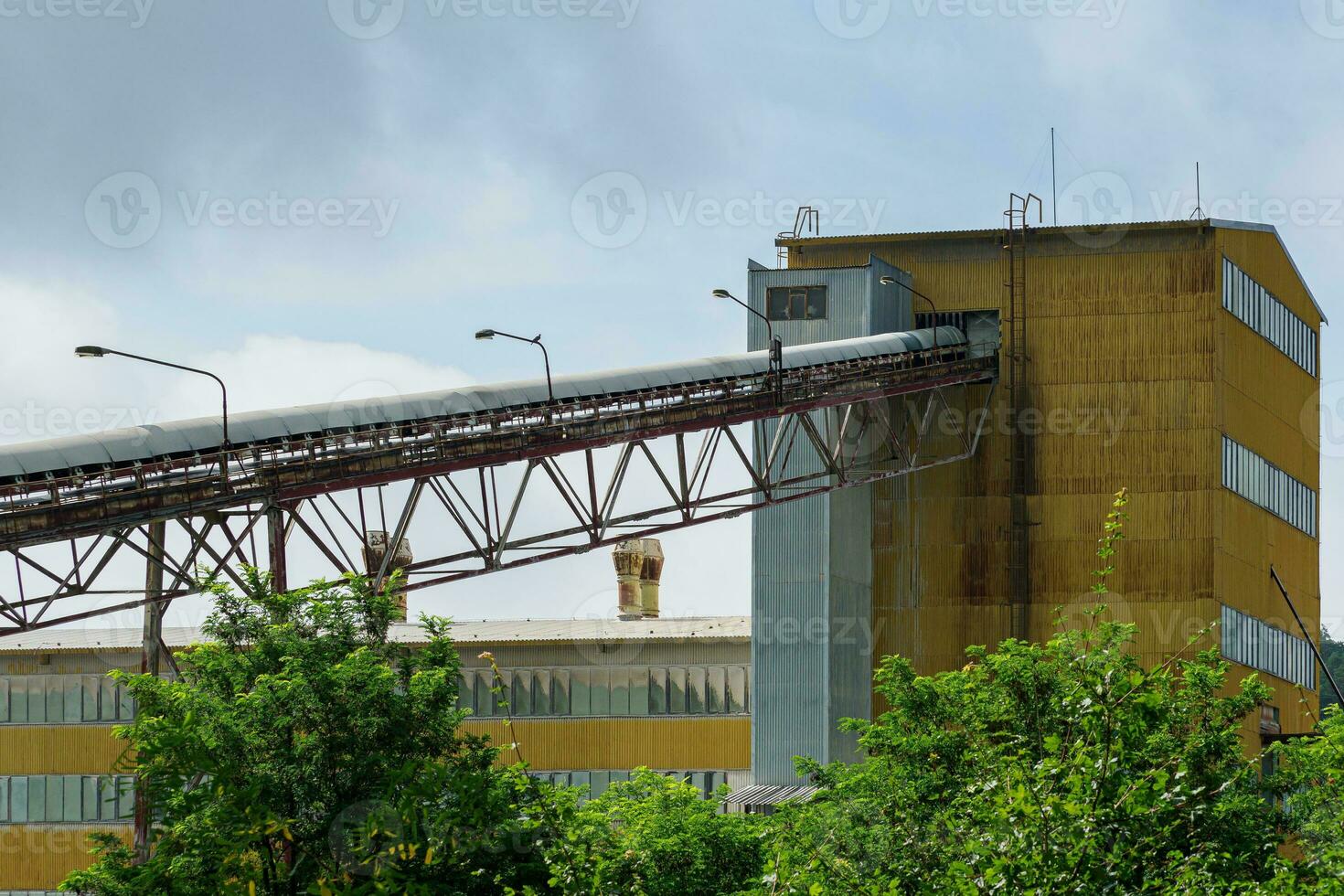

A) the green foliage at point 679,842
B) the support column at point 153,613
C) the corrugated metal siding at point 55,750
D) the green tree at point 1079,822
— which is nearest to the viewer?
the green tree at point 1079,822

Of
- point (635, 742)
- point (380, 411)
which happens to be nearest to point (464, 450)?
point (380, 411)

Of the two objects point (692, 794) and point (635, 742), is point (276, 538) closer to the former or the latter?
point (692, 794)

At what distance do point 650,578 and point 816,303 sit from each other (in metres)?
23.0

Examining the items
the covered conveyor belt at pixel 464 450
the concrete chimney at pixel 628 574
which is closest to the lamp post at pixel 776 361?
the covered conveyor belt at pixel 464 450

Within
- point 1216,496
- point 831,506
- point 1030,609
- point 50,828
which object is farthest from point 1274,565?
point 50,828

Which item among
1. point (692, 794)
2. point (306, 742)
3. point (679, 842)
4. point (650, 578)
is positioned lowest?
point (679, 842)

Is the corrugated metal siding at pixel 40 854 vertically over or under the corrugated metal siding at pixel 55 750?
under

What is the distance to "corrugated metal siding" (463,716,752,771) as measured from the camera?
59.3 meters

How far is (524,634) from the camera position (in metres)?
63.8

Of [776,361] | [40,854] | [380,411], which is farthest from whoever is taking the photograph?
[40,854]

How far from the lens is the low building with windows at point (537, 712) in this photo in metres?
59.7

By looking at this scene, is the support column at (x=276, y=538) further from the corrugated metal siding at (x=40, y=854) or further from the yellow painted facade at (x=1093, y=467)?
the corrugated metal siding at (x=40, y=854)

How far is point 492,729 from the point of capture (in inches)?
2409

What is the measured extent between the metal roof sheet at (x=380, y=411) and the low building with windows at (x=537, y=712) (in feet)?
51.5
